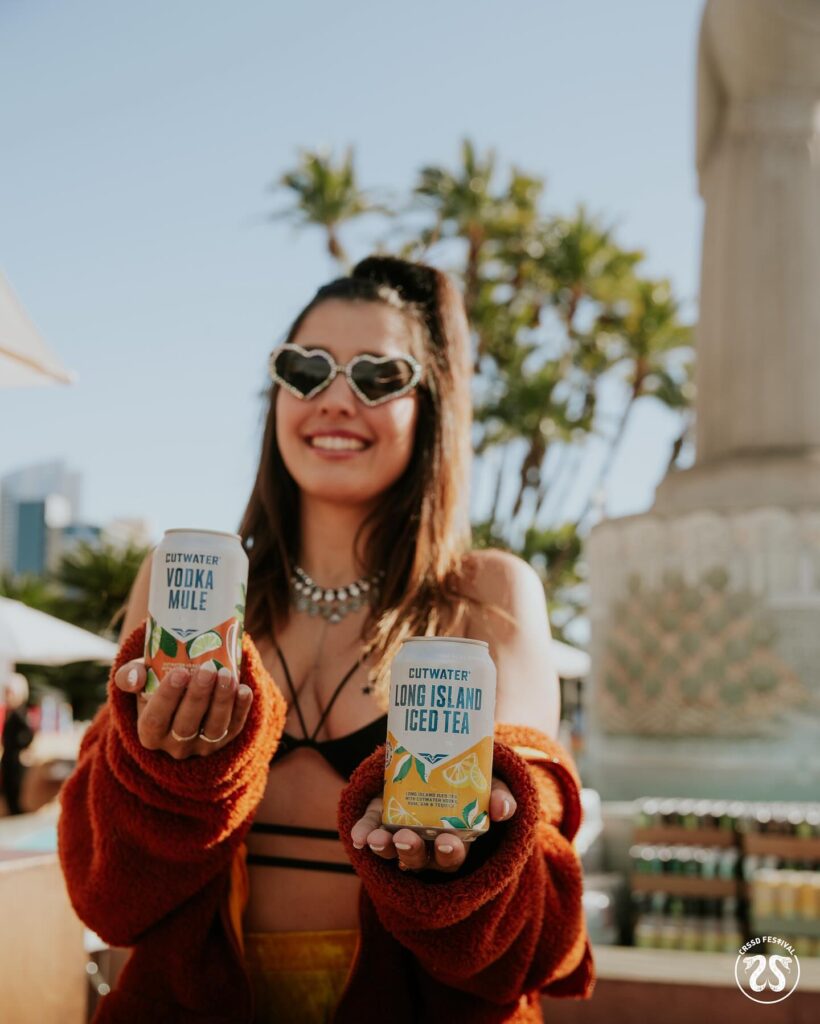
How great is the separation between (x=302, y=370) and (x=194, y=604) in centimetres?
89

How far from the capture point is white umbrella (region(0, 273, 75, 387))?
4.56 metres

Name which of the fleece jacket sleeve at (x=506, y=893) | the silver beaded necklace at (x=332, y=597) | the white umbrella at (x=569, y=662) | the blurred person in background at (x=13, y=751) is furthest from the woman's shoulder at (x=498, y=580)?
the white umbrella at (x=569, y=662)

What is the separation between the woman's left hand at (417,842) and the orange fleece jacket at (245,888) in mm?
24

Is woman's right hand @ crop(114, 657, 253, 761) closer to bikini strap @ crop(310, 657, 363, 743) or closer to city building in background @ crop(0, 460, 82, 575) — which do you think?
bikini strap @ crop(310, 657, 363, 743)

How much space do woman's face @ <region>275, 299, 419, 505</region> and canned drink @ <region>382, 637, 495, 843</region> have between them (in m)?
0.82

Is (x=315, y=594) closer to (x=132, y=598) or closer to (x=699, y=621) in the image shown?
(x=132, y=598)

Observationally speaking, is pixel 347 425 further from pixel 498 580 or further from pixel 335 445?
pixel 498 580

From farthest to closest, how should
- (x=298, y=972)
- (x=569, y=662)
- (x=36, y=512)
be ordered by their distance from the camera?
1. (x=36, y=512)
2. (x=569, y=662)
3. (x=298, y=972)

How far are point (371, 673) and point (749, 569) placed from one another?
24.9ft

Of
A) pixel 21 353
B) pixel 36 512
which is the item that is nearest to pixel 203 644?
pixel 21 353

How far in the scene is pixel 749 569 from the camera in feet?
29.5

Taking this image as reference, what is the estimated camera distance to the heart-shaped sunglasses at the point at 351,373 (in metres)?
2.24

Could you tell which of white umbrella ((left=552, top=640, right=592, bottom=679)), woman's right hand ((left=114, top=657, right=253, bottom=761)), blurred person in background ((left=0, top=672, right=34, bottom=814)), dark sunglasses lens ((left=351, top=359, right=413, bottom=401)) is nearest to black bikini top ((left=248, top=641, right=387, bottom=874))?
woman's right hand ((left=114, top=657, right=253, bottom=761))

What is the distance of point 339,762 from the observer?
1959mm
